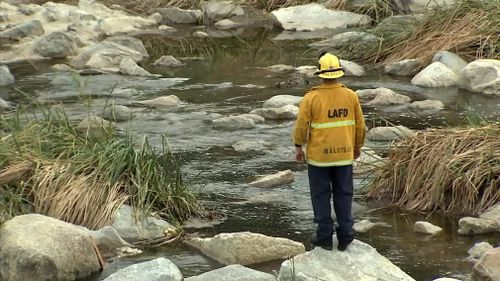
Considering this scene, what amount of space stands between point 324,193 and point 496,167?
2290 millimetres

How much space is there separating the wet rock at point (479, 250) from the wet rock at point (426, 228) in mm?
566

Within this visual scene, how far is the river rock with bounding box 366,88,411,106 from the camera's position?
12164mm

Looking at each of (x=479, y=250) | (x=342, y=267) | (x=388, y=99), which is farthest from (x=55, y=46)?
(x=342, y=267)

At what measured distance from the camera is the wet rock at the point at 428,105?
11.9 m

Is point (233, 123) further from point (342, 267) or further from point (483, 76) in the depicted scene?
point (342, 267)

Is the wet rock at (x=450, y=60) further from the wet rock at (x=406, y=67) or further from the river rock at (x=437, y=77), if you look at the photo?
the wet rock at (x=406, y=67)

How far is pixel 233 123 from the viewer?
432 inches

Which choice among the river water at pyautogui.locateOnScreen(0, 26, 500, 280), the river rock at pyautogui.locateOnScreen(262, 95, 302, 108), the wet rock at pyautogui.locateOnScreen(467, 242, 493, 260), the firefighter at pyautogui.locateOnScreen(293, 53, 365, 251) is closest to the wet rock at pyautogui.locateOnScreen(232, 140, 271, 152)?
the river water at pyautogui.locateOnScreen(0, 26, 500, 280)

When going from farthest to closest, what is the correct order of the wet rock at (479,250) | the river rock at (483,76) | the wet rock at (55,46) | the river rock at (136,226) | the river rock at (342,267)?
the wet rock at (55,46) < the river rock at (483,76) < the river rock at (136,226) < the wet rock at (479,250) < the river rock at (342,267)

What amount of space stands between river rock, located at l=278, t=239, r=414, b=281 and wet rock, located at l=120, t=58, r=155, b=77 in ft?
29.1

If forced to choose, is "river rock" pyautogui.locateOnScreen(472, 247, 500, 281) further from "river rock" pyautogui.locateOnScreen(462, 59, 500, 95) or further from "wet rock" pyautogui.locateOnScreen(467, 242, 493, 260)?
"river rock" pyautogui.locateOnScreen(462, 59, 500, 95)

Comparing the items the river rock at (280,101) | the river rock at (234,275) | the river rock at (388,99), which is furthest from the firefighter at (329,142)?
the river rock at (388,99)

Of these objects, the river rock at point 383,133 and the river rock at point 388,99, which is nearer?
the river rock at point 383,133

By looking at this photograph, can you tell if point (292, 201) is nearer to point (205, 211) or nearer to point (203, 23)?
point (205, 211)
